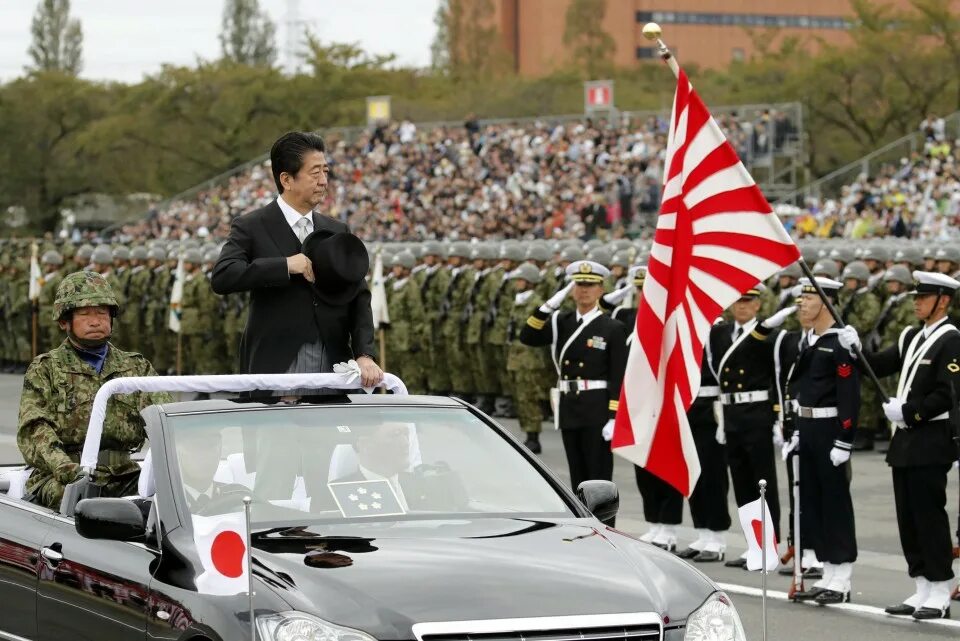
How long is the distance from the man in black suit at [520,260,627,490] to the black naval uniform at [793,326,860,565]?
2.25 metres

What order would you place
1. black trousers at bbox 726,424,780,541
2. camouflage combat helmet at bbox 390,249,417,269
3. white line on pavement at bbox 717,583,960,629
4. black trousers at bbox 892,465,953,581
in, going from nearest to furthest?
white line on pavement at bbox 717,583,960,629 → black trousers at bbox 892,465,953,581 → black trousers at bbox 726,424,780,541 → camouflage combat helmet at bbox 390,249,417,269

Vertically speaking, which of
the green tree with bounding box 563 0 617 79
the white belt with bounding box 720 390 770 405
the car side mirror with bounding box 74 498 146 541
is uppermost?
the green tree with bounding box 563 0 617 79

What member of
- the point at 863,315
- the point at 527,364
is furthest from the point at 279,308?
the point at 863,315

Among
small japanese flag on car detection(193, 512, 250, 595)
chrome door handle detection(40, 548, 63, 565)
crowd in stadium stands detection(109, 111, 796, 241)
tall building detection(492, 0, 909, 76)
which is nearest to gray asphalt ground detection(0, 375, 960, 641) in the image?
chrome door handle detection(40, 548, 63, 565)

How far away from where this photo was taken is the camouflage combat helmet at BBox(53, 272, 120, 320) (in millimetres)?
7844

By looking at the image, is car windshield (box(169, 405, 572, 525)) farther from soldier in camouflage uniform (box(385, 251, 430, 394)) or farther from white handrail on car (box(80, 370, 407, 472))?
soldier in camouflage uniform (box(385, 251, 430, 394))

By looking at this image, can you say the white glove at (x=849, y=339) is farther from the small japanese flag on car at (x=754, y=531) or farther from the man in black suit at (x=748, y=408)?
the small japanese flag on car at (x=754, y=531)

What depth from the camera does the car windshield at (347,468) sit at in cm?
621

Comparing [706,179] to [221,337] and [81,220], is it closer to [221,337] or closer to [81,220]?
[221,337]

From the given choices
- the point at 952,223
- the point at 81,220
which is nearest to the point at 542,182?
the point at 952,223

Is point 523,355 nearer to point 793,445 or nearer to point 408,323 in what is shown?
point 408,323

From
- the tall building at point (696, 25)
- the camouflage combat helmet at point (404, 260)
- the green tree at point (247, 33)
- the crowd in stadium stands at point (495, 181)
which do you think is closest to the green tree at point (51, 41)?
the green tree at point (247, 33)

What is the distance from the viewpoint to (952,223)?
115 ft

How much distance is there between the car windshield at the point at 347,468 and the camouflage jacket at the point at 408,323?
17890mm
